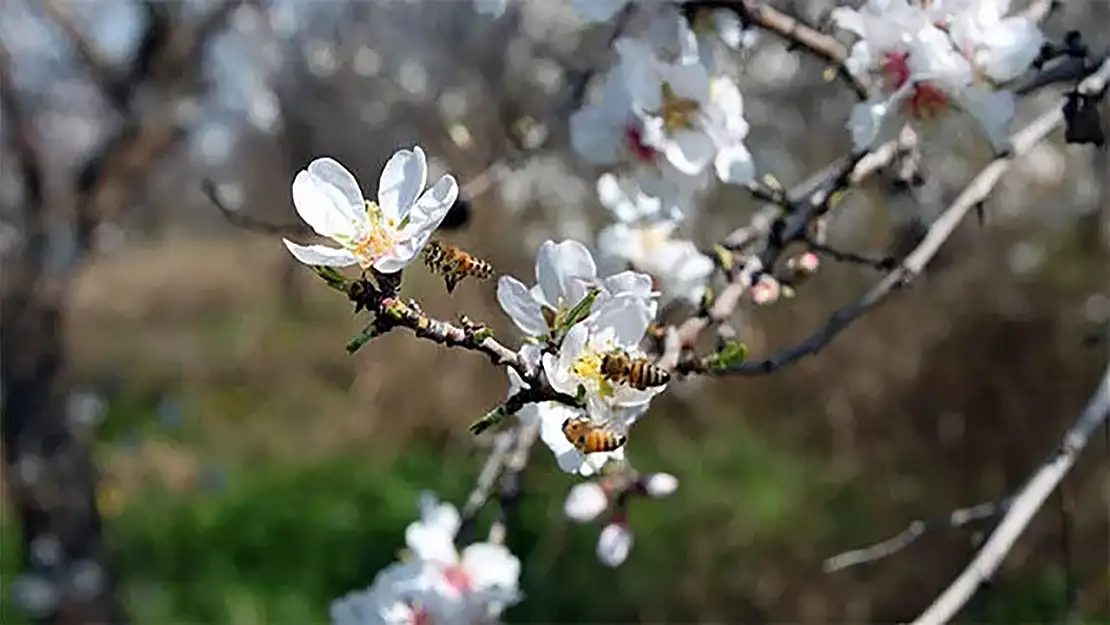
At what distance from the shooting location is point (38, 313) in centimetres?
370

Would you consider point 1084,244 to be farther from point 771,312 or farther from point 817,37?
point 817,37

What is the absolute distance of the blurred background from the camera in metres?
3.76

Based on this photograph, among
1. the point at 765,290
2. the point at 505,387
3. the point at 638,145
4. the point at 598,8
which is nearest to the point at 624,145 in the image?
the point at 638,145

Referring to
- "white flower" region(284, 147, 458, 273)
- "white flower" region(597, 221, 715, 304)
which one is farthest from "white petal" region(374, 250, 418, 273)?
"white flower" region(597, 221, 715, 304)

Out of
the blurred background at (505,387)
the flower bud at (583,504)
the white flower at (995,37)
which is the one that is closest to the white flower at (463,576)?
the flower bud at (583,504)

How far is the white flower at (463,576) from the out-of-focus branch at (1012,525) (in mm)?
426

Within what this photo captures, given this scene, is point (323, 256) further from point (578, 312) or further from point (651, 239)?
point (651, 239)

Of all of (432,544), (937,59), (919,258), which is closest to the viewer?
(937,59)

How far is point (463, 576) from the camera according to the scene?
4.30 ft

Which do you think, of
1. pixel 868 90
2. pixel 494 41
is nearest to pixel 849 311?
pixel 868 90

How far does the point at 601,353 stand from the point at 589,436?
0.05m

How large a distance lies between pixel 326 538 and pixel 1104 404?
158 inches

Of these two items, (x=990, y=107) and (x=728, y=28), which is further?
(x=728, y=28)

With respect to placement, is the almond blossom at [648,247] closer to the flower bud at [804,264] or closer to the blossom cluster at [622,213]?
the blossom cluster at [622,213]
